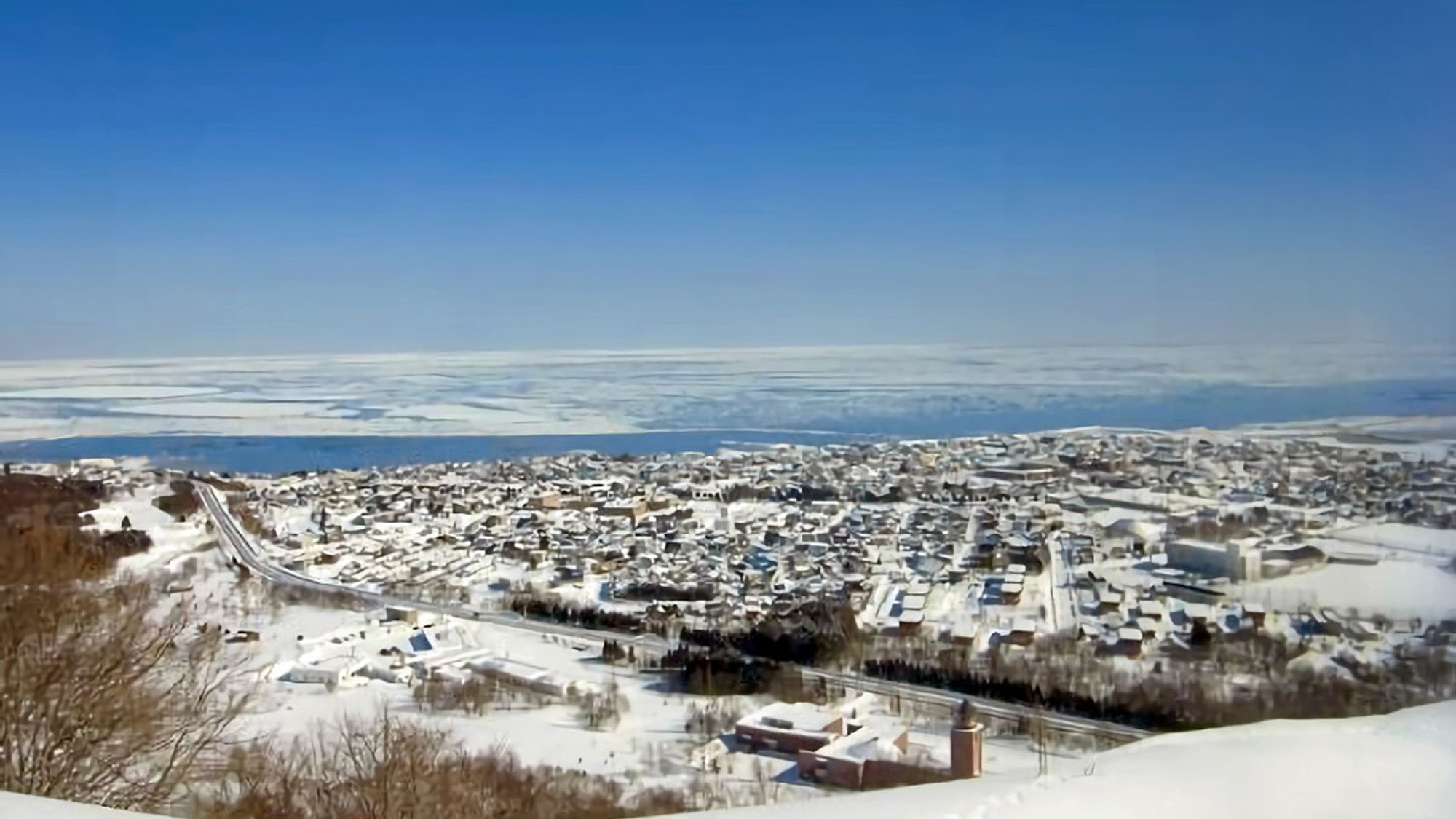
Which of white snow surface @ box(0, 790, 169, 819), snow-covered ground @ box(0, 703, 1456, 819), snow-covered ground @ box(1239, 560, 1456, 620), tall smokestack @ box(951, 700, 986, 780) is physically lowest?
tall smokestack @ box(951, 700, 986, 780)

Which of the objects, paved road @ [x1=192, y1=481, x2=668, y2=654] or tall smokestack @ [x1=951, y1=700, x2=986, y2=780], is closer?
tall smokestack @ [x1=951, y1=700, x2=986, y2=780]

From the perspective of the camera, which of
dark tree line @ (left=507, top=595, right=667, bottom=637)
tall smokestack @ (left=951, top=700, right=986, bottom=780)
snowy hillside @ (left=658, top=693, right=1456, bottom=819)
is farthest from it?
dark tree line @ (left=507, top=595, right=667, bottom=637)

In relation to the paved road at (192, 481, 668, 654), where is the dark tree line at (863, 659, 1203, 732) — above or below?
below

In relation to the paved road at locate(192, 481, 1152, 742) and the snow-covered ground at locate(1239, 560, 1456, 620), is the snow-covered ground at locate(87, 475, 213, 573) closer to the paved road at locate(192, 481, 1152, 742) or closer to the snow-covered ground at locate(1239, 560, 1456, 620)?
the paved road at locate(192, 481, 1152, 742)

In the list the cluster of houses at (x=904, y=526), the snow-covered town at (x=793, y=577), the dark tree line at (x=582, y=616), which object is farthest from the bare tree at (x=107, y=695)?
the dark tree line at (x=582, y=616)

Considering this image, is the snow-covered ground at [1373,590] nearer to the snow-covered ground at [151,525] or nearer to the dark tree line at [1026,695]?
the dark tree line at [1026,695]

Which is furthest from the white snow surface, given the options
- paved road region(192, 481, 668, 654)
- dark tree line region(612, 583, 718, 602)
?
dark tree line region(612, 583, 718, 602)

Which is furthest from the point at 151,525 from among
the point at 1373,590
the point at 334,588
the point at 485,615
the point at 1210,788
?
the point at 1373,590

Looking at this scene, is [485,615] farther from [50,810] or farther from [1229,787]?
[1229,787]
